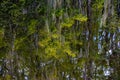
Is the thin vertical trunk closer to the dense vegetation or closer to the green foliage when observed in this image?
the dense vegetation

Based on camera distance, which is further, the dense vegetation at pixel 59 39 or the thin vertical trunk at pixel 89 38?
the thin vertical trunk at pixel 89 38

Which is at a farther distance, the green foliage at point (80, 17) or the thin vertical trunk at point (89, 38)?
the thin vertical trunk at point (89, 38)

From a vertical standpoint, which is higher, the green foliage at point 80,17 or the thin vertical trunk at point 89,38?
the green foliage at point 80,17

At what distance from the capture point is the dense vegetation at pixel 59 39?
2566 millimetres

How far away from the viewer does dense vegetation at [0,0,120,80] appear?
101 inches

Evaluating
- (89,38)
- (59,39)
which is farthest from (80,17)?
(89,38)

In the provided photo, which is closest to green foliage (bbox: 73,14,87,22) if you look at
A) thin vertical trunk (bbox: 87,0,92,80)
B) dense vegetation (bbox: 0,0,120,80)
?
dense vegetation (bbox: 0,0,120,80)

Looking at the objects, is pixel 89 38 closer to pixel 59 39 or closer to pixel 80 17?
pixel 59 39

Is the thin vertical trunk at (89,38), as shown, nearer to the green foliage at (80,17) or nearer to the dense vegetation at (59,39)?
the dense vegetation at (59,39)

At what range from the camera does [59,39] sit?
9.08 feet

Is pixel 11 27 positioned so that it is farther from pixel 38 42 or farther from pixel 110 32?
pixel 110 32

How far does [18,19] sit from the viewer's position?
2.64 m

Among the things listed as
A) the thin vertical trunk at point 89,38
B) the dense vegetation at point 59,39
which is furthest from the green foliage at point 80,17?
the thin vertical trunk at point 89,38

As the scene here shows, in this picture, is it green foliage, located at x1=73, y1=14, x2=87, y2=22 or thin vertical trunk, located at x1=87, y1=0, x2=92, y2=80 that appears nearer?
green foliage, located at x1=73, y1=14, x2=87, y2=22
